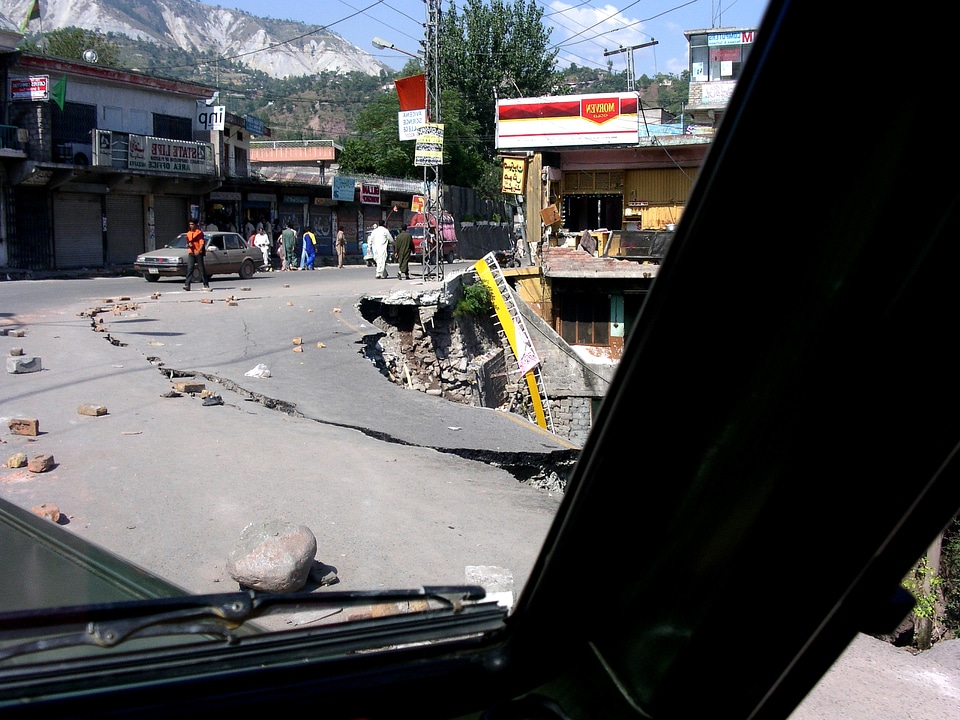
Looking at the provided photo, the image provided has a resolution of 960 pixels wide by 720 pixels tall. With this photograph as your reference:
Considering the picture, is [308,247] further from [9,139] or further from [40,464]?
[40,464]

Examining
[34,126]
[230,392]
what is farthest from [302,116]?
[230,392]

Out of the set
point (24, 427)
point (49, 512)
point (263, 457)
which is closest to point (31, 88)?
point (24, 427)

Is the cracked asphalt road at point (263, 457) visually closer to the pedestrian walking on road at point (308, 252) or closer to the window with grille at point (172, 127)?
the pedestrian walking on road at point (308, 252)

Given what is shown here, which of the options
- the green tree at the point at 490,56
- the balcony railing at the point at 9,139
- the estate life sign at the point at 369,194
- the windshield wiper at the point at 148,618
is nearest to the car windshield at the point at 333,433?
the windshield wiper at the point at 148,618

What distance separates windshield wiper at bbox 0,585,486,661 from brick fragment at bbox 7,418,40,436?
654 cm

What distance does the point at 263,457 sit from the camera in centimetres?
736

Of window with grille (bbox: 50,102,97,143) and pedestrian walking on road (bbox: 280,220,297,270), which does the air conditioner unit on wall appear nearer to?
window with grille (bbox: 50,102,97,143)

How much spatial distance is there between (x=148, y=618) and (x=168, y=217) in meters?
34.7

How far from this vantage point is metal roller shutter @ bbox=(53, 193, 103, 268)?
2947cm

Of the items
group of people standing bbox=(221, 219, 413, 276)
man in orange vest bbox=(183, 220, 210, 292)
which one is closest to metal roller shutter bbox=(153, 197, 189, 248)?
group of people standing bbox=(221, 219, 413, 276)

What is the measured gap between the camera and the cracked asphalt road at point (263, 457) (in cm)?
562

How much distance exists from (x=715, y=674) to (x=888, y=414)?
57 cm

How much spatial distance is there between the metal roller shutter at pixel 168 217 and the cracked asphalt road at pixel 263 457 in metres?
20.8

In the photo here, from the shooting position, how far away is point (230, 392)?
989 cm
